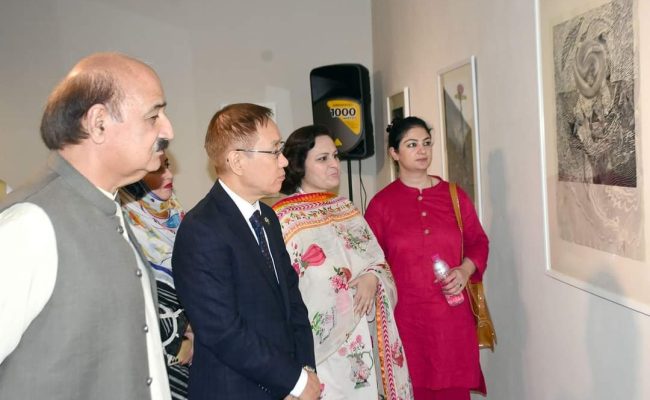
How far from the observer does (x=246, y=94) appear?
519cm

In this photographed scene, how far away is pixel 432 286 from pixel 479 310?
0.81ft

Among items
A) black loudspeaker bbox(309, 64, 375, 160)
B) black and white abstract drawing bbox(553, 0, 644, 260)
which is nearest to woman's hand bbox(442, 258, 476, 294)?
black and white abstract drawing bbox(553, 0, 644, 260)

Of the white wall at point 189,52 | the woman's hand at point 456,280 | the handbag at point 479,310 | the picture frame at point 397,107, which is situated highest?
the white wall at point 189,52

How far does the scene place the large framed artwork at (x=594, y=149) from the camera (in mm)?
1489

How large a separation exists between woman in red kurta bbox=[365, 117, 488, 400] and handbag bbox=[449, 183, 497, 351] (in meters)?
0.02

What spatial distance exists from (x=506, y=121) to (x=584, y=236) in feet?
2.55

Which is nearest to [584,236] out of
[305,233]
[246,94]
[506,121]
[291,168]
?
[506,121]

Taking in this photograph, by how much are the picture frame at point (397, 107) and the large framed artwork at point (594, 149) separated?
6.35 ft

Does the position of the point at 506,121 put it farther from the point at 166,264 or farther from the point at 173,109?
the point at 173,109

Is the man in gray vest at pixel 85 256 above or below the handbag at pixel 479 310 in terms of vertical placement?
above

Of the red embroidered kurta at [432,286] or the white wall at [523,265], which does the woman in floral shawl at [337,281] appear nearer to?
the red embroidered kurta at [432,286]

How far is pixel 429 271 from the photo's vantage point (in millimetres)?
2486

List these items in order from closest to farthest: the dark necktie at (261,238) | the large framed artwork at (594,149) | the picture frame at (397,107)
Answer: the large framed artwork at (594,149) → the dark necktie at (261,238) → the picture frame at (397,107)

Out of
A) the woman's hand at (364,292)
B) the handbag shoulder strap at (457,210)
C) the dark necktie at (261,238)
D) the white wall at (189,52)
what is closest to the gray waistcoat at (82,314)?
the dark necktie at (261,238)
